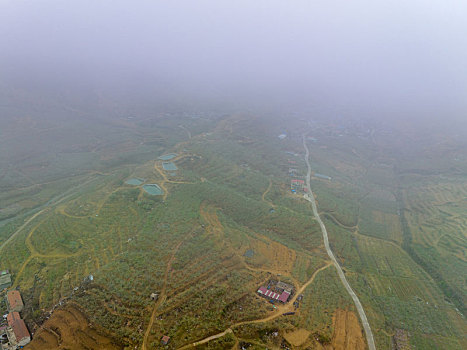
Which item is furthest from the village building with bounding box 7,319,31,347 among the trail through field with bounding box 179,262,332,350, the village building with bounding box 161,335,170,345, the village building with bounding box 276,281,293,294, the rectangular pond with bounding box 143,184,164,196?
the village building with bounding box 276,281,293,294

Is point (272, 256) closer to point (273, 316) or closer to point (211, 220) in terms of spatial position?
point (273, 316)

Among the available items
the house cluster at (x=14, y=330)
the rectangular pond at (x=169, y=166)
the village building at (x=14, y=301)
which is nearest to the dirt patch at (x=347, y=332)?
the house cluster at (x=14, y=330)

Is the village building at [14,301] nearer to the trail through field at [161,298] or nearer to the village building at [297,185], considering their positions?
the trail through field at [161,298]

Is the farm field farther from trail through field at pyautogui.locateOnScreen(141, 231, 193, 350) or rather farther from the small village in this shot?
the small village

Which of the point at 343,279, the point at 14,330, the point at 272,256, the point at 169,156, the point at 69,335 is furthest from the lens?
the point at 169,156

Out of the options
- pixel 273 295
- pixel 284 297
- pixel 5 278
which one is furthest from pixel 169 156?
pixel 284 297
